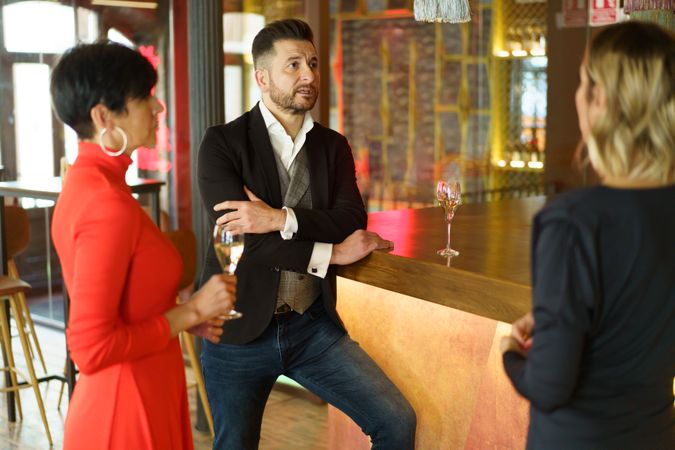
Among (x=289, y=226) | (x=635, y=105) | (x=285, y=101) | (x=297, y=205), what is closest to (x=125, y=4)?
(x=285, y=101)

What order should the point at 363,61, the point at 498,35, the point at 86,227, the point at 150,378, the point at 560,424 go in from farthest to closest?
the point at 363,61 → the point at 498,35 → the point at 150,378 → the point at 86,227 → the point at 560,424

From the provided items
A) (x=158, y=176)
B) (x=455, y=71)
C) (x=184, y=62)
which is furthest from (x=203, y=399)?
(x=455, y=71)

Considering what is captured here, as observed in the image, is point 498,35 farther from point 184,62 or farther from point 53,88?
point 53,88

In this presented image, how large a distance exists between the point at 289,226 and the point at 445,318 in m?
0.69

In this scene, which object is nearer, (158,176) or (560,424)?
(560,424)

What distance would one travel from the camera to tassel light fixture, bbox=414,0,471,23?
3.13 meters

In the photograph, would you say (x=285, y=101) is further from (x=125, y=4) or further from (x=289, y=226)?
(x=125, y=4)

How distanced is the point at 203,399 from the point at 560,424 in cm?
313

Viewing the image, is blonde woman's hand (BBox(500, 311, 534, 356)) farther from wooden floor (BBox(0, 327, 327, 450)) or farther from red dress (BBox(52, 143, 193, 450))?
wooden floor (BBox(0, 327, 327, 450))

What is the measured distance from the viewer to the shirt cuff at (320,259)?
8.77 feet

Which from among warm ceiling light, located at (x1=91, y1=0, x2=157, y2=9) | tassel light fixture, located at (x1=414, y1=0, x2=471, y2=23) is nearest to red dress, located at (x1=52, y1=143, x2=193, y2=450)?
tassel light fixture, located at (x1=414, y1=0, x2=471, y2=23)

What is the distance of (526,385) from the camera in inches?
60.1

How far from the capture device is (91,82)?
189 cm

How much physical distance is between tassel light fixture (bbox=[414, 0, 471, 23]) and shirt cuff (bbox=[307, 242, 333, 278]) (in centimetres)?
99
